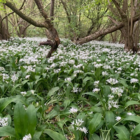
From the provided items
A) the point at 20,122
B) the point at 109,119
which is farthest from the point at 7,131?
the point at 109,119

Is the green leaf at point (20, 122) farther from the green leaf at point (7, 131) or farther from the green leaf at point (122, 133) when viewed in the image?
the green leaf at point (122, 133)

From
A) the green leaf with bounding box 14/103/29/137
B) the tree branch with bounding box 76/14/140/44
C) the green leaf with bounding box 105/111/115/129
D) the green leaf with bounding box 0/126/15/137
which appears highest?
the tree branch with bounding box 76/14/140/44

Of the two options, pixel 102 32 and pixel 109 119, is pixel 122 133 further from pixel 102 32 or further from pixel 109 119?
pixel 102 32

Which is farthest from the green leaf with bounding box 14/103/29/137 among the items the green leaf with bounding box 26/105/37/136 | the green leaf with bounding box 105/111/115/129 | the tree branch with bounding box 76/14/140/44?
the tree branch with bounding box 76/14/140/44

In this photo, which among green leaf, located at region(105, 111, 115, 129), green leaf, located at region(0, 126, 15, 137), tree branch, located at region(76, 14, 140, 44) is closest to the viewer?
green leaf, located at region(0, 126, 15, 137)

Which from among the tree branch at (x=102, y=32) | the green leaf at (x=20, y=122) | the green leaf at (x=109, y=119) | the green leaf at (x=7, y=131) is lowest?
the green leaf at (x=109, y=119)

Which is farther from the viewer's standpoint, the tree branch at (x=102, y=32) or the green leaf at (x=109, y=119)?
the tree branch at (x=102, y=32)

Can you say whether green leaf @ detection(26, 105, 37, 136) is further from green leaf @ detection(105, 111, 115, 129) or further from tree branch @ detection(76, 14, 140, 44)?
tree branch @ detection(76, 14, 140, 44)

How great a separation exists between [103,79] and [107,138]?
140 cm

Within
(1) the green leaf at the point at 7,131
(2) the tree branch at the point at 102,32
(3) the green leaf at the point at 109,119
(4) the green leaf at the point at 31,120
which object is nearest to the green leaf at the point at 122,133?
(3) the green leaf at the point at 109,119

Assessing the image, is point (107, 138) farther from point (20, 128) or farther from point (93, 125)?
point (20, 128)

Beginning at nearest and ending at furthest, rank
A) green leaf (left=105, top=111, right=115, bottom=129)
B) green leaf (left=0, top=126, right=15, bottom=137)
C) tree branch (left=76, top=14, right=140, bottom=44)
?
green leaf (left=0, top=126, right=15, bottom=137) → green leaf (left=105, top=111, right=115, bottom=129) → tree branch (left=76, top=14, right=140, bottom=44)

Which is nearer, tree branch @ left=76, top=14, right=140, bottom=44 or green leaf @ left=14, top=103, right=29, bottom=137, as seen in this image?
green leaf @ left=14, top=103, right=29, bottom=137

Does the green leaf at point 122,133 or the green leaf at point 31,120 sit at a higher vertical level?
the green leaf at point 31,120
